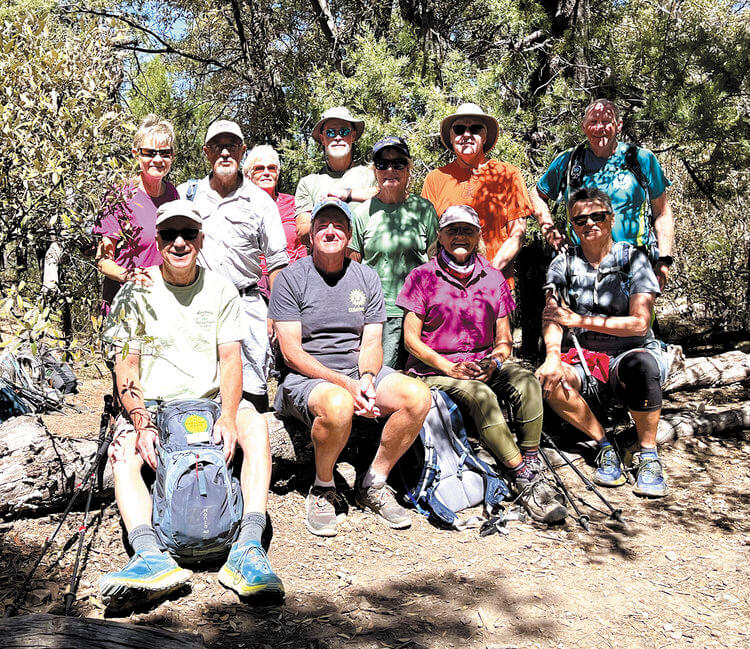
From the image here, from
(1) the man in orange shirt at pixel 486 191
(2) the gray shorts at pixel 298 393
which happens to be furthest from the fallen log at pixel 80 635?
(1) the man in orange shirt at pixel 486 191

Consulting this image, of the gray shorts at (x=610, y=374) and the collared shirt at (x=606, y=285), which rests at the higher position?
the collared shirt at (x=606, y=285)

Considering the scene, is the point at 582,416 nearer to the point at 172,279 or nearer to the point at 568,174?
the point at 568,174

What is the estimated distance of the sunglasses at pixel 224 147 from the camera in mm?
4605

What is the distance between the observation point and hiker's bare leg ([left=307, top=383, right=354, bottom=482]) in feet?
12.7

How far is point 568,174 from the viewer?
16.5ft

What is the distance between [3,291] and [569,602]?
2961 mm

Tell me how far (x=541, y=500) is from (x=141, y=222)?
283 cm

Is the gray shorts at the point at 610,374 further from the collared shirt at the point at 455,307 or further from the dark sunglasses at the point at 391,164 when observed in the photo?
the dark sunglasses at the point at 391,164

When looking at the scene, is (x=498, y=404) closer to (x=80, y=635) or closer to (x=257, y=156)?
(x=257, y=156)

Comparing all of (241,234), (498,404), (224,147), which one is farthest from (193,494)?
(224,147)

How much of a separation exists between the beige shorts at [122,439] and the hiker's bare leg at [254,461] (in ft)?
1.54

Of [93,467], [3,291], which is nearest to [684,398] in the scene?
[93,467]

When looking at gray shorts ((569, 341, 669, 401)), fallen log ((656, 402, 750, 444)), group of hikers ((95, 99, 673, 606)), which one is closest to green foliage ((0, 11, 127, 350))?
group of hikers ((95, 99, 673, 606))

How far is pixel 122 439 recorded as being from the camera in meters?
3.60
